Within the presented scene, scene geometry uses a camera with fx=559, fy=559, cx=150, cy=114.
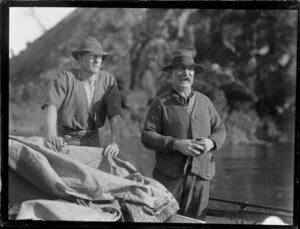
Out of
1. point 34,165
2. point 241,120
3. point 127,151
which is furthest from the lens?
point 241,120

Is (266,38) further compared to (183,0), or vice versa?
(266,38)

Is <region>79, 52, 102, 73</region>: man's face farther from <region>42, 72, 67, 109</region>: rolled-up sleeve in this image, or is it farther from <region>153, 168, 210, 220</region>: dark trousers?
<region>153, 168, 210, 220</region>: dark trousers

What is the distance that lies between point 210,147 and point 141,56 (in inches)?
45.1

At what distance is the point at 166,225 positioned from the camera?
3.84m

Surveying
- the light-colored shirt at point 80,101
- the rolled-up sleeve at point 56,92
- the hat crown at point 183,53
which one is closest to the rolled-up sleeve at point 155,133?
the light-colored shirt at point 80,101

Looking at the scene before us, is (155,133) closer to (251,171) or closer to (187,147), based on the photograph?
(187,147)

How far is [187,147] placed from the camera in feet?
12.5

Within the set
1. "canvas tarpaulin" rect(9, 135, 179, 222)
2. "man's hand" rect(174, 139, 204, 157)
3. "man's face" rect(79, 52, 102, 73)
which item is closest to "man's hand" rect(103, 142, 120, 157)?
"canvas tarpaulin" rect(9, 135, 179, 222)

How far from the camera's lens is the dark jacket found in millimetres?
3863

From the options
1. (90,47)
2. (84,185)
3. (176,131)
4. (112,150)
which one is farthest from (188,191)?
(90,47)

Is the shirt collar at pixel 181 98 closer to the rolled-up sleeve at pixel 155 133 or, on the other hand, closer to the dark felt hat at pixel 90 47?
the rolled-up sleeve at pixel 155 133

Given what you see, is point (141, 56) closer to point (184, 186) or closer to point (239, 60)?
point (239, 60)

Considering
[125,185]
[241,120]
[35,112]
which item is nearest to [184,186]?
[125,185]

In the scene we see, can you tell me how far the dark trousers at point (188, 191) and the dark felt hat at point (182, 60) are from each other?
0.76m
